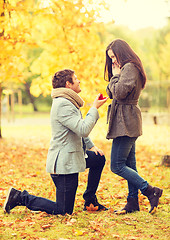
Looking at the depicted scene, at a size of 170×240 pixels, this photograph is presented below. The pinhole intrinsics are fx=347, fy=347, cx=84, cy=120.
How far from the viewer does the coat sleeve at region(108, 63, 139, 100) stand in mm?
3443

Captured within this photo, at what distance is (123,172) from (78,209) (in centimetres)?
80

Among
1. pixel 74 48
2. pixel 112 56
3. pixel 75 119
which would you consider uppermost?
pixel 74 48

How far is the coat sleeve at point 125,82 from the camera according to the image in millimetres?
3443

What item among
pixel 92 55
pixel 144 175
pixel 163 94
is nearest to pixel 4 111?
pixel 163 94

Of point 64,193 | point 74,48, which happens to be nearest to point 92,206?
point 64,193

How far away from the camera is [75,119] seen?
11.4 feet

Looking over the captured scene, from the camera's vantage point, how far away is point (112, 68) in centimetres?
383

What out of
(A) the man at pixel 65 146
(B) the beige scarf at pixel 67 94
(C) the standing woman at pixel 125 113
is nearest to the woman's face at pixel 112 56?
(C) the standing woman at pixel 125 113

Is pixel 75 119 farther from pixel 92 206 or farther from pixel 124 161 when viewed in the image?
pixel 92 206

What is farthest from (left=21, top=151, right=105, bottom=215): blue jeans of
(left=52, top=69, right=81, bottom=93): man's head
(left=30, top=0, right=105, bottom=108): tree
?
(left=30, top=0, right=105, bottom=108): tree

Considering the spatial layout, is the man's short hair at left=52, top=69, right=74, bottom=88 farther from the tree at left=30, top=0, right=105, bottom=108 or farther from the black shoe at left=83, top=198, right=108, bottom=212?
the tree at left=30, top=0, right=105, bottom=108

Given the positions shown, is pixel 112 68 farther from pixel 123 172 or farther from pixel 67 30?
pixel 67 30

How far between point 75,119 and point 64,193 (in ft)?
2.52

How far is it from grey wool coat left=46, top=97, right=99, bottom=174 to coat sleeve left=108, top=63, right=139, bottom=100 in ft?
0.95
